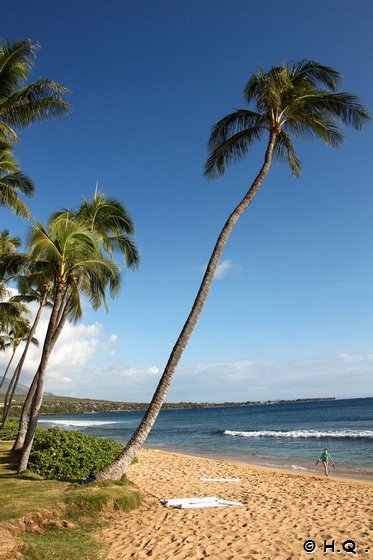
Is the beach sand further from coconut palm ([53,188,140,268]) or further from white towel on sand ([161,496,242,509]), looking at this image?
coconut palm ([53,188,140,268])

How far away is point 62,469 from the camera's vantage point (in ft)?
39.6

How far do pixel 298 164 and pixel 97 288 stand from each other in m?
8.36

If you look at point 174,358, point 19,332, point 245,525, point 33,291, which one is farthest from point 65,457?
point 19,332

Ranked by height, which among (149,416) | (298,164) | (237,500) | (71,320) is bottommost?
(237,500)

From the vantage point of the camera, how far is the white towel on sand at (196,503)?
394 inches

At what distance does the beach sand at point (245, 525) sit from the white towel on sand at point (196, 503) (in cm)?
27

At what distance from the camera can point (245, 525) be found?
8.38m

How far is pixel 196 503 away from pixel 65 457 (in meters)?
4.60

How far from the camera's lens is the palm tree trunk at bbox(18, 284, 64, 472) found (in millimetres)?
11805

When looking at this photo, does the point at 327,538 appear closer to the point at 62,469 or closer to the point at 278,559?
the point at 278,559

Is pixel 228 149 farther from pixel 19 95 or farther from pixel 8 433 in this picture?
pixel 8 433

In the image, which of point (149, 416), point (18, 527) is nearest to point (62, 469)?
point (149, 416)

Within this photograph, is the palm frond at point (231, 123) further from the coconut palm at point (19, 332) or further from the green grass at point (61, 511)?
the coconut palm at point (19, 332)

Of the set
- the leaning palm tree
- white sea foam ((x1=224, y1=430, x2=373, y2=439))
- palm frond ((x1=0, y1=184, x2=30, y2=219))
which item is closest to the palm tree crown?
the leaning palm tree
